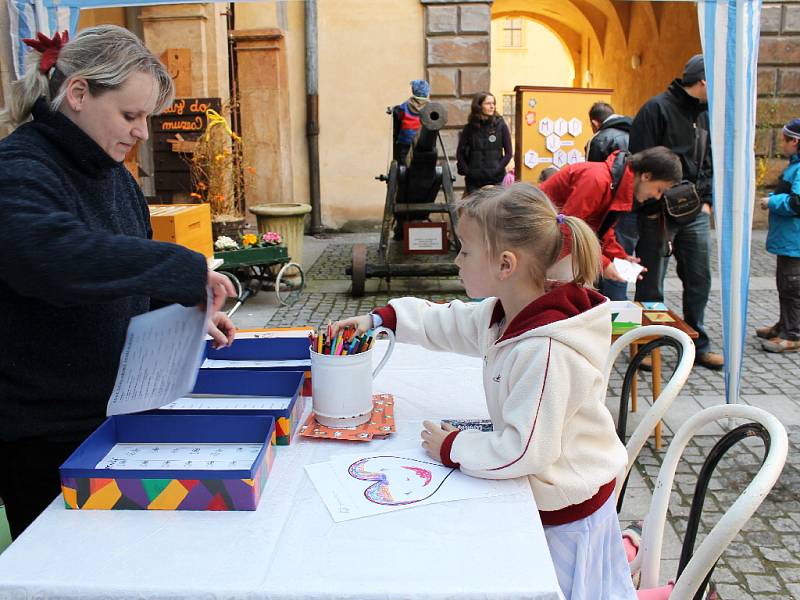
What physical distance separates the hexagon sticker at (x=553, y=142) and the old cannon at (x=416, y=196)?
2.77 m

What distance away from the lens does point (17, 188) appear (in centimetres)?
134

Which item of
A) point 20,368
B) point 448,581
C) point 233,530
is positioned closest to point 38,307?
point 20,368

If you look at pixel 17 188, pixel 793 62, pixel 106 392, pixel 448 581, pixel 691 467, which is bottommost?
pixel 691 467

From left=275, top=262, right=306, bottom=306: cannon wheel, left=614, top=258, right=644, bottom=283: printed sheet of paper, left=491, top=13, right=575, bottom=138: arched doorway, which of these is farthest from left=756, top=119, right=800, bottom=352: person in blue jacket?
left=491, top=13, right=575, bottom=138: arched doorway

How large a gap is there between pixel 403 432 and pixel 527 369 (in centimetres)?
40

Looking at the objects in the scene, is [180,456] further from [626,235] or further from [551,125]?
[551,125]

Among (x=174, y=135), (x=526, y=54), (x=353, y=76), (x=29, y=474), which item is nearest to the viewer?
(x=29, y=474)

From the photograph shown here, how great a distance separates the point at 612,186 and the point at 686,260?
3.30 ft

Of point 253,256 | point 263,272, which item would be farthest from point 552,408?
point 263,272

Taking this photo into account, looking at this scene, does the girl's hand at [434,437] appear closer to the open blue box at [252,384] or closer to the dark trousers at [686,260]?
the open blue box at [252,384]

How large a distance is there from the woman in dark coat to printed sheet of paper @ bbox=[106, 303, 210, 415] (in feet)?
22.8

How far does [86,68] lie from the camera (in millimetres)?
1498

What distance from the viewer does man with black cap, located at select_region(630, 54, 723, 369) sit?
4.57 metres

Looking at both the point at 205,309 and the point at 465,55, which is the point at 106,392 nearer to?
the point at 205,309
